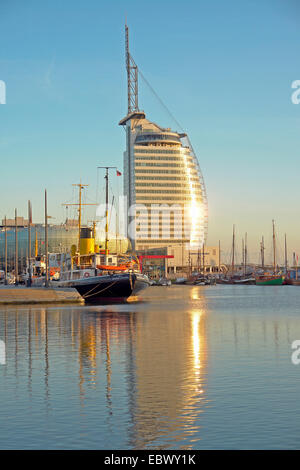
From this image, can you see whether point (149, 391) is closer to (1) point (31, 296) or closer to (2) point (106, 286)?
(1) point (31, 296)

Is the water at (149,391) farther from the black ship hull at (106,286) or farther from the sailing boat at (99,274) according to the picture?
the sailing boat at (99,274)

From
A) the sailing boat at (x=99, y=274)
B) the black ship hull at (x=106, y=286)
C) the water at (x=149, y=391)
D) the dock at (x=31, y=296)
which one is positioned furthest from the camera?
the sailing boat at (x=99, y=274)

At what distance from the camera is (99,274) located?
96188 millimetres

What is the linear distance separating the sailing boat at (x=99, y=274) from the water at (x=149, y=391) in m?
47.6

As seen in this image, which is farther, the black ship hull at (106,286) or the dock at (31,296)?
the black ship hull at (106,286)

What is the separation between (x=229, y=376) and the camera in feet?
85.8

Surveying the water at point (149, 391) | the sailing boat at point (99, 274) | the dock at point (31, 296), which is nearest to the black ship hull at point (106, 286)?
the sailing boat at point (99, 274)

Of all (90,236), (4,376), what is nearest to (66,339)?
(4,376)

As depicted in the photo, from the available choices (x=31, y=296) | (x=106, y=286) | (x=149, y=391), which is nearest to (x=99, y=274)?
(x=106, y=286)

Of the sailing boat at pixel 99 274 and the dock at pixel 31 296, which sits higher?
the sailing boat at pixel 99 274

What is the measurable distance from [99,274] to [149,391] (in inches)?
2884

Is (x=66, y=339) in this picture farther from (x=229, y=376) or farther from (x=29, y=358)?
(x=229, y=376)

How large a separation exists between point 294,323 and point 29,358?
2633 cm

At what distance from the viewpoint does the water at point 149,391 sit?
56.7 ft
